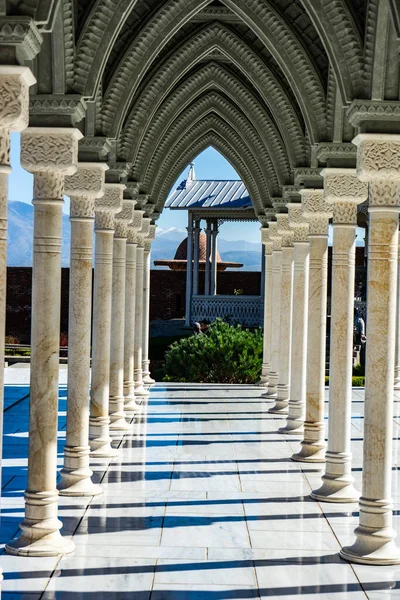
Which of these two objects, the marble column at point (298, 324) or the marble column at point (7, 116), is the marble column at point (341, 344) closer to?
the marble column at point (298, 324)

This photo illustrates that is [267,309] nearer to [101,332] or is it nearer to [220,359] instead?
[220,359]

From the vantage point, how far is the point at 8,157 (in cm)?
692

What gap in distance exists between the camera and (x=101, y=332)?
44.7ft

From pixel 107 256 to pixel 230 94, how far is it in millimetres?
6984

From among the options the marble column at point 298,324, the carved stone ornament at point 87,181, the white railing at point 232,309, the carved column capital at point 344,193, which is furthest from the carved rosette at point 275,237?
the white railing at point 232,309

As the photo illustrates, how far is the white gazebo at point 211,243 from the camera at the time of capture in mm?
36125

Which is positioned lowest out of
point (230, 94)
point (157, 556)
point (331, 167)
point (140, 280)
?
point (157, 556)

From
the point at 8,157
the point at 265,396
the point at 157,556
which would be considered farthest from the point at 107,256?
the point at 265,396

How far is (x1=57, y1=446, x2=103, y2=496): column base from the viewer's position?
11156 millimetres

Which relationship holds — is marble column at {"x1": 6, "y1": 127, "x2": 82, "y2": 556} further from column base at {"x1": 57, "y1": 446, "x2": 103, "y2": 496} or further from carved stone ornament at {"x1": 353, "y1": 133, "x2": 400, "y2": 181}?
carved stone ornament at {"x1": 353, "y1": 133, "x2": 400, "y2": 181}

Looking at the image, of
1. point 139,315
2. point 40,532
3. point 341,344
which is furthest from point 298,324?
point 40,532

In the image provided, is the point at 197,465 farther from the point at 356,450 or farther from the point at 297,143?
the point at 297,143

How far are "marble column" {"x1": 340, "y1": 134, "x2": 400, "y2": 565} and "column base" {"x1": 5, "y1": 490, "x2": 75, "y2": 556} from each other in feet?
8.25

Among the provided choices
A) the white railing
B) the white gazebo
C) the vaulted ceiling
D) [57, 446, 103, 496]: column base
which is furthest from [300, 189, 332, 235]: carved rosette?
the white railing
